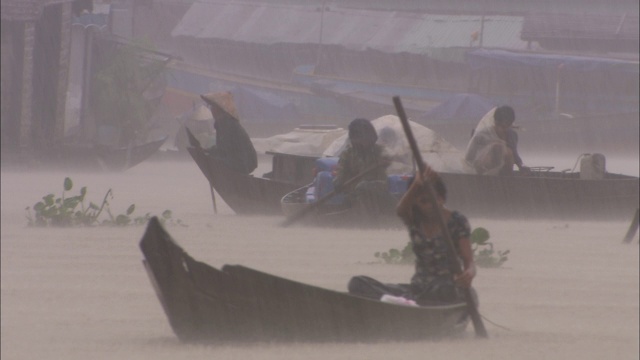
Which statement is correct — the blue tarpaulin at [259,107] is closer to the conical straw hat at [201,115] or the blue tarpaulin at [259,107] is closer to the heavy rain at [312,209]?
the heavy rain at [312,209]

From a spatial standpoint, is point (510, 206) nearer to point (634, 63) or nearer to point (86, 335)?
point (86, 335)

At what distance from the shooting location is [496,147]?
1307 centimetres

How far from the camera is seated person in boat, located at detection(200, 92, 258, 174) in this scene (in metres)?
13.4

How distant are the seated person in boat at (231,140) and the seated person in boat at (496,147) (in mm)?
2479

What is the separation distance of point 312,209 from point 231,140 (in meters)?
1.98

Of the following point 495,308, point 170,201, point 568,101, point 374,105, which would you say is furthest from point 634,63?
point 495,308

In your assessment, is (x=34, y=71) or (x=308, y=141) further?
(x=34, y=71)

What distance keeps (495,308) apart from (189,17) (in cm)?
3481

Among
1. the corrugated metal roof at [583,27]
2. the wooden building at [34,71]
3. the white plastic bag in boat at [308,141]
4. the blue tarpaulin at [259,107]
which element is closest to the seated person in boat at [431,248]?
the white plastic bag in boat at [308,141]

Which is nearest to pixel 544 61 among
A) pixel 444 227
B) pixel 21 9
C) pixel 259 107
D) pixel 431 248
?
pixel 259 107

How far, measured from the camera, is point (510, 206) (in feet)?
43.4

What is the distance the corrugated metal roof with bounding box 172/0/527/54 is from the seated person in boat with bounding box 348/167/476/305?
97.6 ft

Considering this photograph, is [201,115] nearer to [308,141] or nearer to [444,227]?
[308,141]

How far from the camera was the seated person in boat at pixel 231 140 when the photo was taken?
44.0 feet
